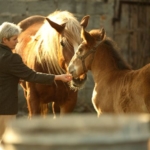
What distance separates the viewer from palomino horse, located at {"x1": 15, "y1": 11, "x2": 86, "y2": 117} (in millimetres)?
5764

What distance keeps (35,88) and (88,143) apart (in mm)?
4951

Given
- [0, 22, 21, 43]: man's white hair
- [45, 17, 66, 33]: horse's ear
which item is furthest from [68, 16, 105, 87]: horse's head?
Result: [0, 22, 21, 43]: man's white hair

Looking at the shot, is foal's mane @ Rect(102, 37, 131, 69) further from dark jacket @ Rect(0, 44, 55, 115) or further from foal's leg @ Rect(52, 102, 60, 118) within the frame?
foal's leg @ Rect(52, 102, 60, 118)

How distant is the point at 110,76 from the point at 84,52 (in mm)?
352

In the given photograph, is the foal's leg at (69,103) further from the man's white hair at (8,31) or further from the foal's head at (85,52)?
the man's white hair at (8,31)

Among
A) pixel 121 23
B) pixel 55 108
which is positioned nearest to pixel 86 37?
pixel 55 108

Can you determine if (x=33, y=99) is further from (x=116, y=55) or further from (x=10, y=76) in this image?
(x=10, y=76)

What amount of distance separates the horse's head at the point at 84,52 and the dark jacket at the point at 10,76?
28.6 inches

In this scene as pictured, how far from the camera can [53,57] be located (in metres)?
5.95

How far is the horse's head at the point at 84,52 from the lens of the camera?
5.19 meters

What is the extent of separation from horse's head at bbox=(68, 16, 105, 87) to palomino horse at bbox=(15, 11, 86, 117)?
Answer: 1.17 feet

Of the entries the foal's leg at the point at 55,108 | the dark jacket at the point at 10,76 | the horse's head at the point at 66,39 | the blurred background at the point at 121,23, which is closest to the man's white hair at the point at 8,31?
the dark jacket at the point at 10,76

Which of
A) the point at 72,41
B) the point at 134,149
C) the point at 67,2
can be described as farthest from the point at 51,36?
the point at 134,149

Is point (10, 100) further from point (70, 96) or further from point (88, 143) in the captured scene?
point (88, 143)
